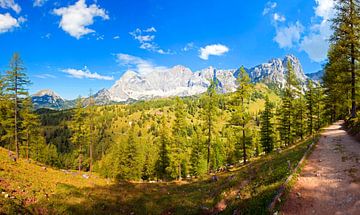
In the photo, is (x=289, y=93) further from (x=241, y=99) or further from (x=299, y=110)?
(x=241, y=99)

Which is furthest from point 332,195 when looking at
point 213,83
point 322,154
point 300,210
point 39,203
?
point 213,83

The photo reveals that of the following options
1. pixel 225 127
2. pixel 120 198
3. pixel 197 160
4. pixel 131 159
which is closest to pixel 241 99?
pixel 225 127

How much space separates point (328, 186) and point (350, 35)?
77.4ft

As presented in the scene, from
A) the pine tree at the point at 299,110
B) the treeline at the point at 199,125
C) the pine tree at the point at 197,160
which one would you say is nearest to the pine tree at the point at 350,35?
the treeline at the point at 199,125

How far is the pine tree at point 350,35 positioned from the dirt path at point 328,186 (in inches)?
595

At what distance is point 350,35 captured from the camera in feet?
91.3

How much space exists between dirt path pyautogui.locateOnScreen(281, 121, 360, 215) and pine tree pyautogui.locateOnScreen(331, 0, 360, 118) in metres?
15.1

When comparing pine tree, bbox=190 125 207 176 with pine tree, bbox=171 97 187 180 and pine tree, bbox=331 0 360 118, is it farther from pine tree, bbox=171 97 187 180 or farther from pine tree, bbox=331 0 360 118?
pine tree, bbox=331 0 360 118

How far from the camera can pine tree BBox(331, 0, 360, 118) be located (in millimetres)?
28109

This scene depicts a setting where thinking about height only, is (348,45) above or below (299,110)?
above

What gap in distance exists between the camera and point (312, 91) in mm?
47719

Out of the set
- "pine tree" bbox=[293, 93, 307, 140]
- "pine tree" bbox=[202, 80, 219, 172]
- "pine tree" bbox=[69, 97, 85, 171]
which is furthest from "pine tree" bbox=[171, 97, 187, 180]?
"pine tree" bbox=[293, 93, 307, 140]

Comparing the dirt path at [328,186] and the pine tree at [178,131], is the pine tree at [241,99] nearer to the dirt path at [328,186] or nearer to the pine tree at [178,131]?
the pine tree at [178,131]

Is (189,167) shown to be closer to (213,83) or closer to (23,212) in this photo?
(213,83)
